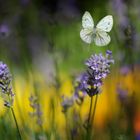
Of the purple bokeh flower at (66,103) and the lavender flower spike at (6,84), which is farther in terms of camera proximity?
the purple bokeh flower at (66,103)

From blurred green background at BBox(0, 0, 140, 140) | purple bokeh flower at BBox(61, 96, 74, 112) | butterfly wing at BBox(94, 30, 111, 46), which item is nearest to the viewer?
butterfly wing at BBox(94, 30, 111, 46)

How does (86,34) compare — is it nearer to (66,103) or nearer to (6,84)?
(6,84)

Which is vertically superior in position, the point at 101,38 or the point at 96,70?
the point at 101,38

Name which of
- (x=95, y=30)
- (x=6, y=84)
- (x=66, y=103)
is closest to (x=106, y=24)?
(x=95, y=30)

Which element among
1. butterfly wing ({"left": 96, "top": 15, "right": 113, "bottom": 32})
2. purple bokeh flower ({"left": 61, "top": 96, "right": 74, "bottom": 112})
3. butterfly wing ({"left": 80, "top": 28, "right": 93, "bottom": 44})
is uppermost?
butterfly wing ({"left": 96, "top": 15, "right": 113, "bottom": 32})

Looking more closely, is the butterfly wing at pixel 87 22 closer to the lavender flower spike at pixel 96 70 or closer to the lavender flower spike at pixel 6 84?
the lavender flower spike at pixel 96 70

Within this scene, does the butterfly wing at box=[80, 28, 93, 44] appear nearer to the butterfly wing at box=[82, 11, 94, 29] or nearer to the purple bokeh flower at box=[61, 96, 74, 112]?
the butterfly wing at box=[82, 11, 94, 29]

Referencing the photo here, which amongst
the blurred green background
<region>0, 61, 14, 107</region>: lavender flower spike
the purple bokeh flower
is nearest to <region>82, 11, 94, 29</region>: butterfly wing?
<region>0, 61, 14, 107</region>: lavender flower spike

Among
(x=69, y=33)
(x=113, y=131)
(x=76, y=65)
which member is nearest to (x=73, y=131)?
(x=113, y=131)

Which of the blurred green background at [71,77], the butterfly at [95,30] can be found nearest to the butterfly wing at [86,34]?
the butterfly at [95,30]

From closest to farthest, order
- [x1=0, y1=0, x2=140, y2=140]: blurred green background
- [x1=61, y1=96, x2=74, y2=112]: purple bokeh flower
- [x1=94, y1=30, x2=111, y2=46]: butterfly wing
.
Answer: [x1=94, y1=30, x2=111, y2=46]: butterfly wing < [x1=61, y1=96, x2=74, y2=112]: purple bokeh flower < [x1=0, y1=0, x2=140, y2=140]: blurred green background

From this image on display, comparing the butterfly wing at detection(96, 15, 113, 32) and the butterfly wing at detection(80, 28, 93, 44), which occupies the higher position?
the butterfly wing at detection(96, 15, 113, 32)
